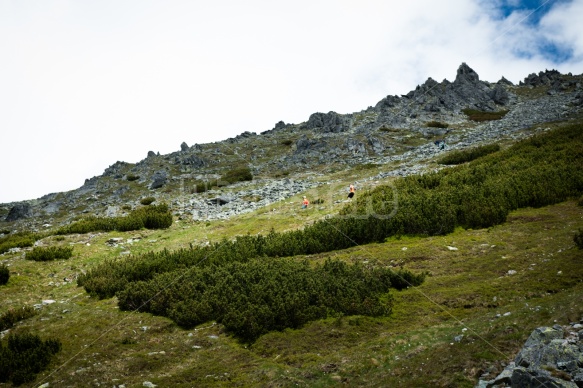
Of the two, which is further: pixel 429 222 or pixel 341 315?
pixel 429 222

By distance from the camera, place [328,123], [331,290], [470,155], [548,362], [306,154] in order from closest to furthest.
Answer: [548,362] → [331,290] → [470,155] → [306,154] → [328,123]

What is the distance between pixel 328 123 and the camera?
79375mm

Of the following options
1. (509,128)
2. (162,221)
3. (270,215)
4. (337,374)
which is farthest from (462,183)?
(509,128)

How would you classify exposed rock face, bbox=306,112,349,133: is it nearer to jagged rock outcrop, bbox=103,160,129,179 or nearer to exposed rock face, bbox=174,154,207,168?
exposed rock face, bbox=174,154,207,168

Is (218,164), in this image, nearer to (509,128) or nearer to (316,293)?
(509,128)

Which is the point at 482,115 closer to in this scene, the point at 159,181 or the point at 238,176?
the point at 238,176

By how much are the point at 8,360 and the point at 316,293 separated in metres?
9.01

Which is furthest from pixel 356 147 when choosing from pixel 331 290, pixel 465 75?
pixel 465 75

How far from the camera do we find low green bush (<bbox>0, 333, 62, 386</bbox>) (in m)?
9.43

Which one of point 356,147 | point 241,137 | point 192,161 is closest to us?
point 356,147

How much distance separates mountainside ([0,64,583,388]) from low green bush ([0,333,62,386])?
0.04 m

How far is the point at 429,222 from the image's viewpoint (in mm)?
19859

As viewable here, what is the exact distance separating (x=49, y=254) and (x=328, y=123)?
6553cm


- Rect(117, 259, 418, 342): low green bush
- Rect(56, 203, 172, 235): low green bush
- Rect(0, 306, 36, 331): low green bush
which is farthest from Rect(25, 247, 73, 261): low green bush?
Rect(117, 259, 418, 342): low green bush
